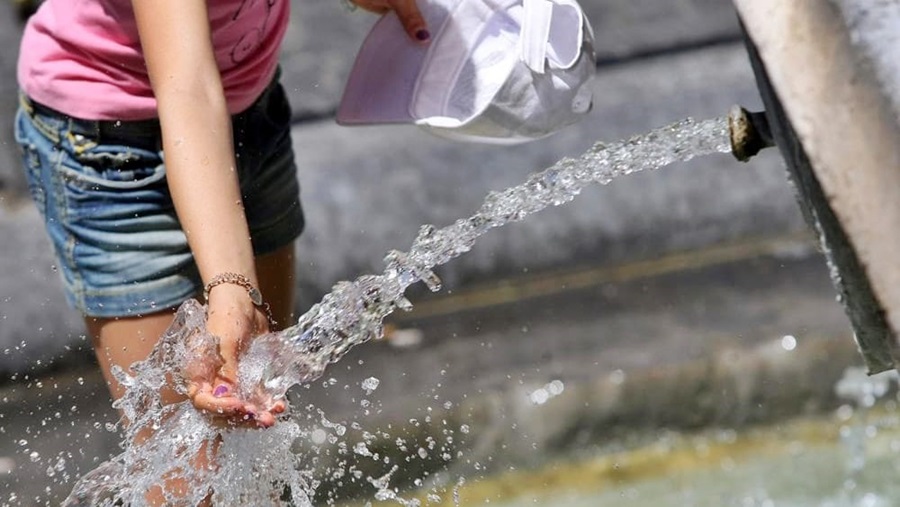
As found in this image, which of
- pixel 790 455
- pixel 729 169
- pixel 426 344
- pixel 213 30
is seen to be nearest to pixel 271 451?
pixel 213 30

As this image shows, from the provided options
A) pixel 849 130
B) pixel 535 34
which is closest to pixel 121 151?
pixel 535 34

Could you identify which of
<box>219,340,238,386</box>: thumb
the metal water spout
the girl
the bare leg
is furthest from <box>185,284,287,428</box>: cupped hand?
the metal water spout

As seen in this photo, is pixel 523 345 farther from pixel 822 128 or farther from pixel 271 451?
pixel 822 128

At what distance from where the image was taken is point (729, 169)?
273cm

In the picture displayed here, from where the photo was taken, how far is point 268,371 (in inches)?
52.4

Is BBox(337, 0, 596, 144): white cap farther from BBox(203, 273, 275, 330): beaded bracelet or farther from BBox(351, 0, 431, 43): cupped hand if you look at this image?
BBox(203, 273, 275, 330): beaded bracelet

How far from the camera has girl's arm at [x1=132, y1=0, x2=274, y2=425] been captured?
133 centimetres

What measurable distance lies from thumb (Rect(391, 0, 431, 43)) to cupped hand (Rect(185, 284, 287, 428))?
493 millimetres

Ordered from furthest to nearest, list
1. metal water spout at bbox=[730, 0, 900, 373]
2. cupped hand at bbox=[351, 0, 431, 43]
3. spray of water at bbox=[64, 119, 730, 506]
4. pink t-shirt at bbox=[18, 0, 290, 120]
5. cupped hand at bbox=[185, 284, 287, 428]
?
cupped hand at bbox=[351, 0, 431, 43] < pink t-shirt at bbox=[18, 0, 290, 120] < spray of water at bbox=[64, 119, 730, 506] < cupped hand at bbox=[185, 284, 287, 428] < metal water spout at bbox=[730, 0, 900, 373]

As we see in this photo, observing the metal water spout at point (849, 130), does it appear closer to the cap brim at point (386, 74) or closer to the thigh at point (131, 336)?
the cap brim at point (386, 74)

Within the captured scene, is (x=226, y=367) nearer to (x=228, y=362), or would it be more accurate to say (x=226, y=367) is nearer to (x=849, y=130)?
(x=228, y=362)

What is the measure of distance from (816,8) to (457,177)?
154 cm

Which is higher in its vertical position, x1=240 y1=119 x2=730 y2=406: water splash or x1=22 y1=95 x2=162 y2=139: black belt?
x1=22 y1=95 x2=162 y2=139: black belt

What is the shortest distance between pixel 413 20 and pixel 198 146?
17.1 inches
